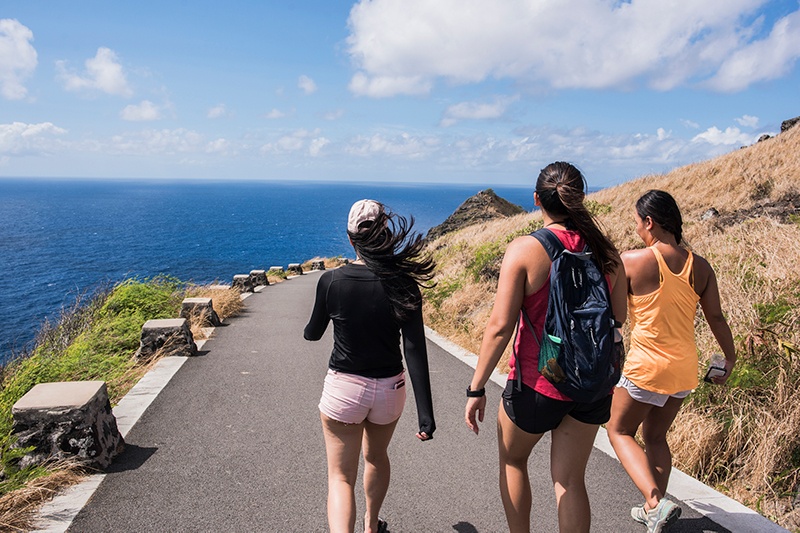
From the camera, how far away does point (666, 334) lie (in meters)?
3.35

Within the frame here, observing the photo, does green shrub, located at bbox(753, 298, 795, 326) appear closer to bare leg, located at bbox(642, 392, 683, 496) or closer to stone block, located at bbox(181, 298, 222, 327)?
bare leg, located at bbox(642, 392, 683, 496)

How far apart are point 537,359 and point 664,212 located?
138 cm

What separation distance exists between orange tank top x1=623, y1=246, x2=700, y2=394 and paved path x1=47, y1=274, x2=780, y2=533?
1087 millimetres

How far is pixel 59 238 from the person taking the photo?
2968 inches

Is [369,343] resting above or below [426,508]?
above

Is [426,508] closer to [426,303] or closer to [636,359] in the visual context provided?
[636,359]

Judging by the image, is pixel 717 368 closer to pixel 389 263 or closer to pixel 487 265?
pixel 389 263

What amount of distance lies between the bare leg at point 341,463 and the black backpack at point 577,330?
1.09m

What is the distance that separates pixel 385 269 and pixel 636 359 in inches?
66.9

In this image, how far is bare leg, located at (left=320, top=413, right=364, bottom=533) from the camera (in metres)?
2.94

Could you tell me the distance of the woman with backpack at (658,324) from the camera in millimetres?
3318

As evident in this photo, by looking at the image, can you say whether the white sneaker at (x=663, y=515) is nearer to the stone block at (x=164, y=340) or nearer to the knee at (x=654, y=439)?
the knee at (x=654, y=439)

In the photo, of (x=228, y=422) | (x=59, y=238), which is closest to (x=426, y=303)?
(x=228, y=422)

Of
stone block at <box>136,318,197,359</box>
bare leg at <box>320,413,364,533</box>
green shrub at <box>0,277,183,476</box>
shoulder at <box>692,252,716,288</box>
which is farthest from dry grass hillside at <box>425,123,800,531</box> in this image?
green shrub at <box>0,277,183,476</box>
